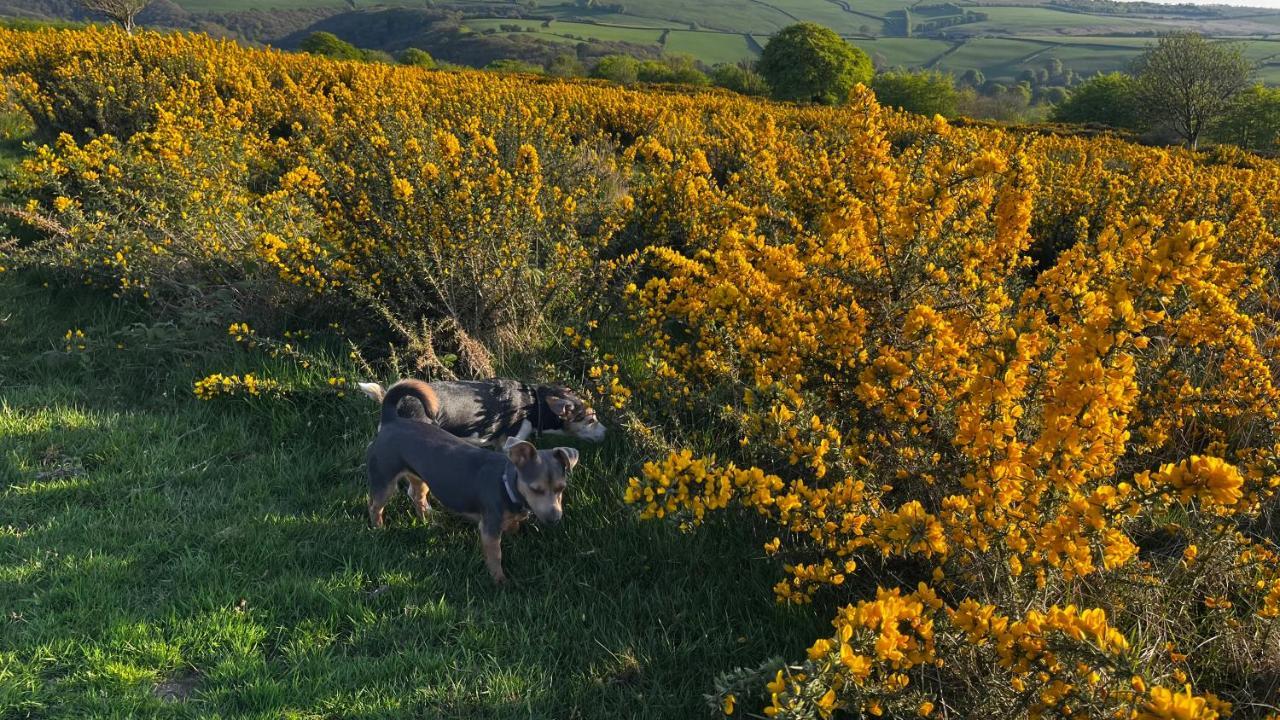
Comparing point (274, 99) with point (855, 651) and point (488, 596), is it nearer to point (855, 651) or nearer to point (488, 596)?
point (488, 596)

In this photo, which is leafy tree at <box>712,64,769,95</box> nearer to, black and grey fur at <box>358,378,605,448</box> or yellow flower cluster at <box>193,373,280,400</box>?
black and grey fur at <box>358,378,605,448</box>

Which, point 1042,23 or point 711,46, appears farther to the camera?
point 1042,23

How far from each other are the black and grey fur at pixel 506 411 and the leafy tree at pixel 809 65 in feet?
122

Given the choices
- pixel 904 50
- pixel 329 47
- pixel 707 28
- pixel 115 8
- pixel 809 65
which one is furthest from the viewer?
pixel 707 28

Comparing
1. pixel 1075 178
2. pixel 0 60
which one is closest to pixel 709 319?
pixel 1075 178

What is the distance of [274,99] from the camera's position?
9555mm

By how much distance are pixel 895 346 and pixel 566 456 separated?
1639mm

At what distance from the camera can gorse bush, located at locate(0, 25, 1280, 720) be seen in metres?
1.90

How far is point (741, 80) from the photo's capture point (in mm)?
41094

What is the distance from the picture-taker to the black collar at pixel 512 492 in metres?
3.12

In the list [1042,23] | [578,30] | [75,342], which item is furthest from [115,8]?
[1042,23]

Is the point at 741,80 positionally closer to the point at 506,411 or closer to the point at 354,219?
the point at 354,219

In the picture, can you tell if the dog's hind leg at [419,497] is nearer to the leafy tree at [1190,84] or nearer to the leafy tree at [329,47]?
the leafy tree at [329,47]

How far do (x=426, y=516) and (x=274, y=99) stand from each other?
8.79m
